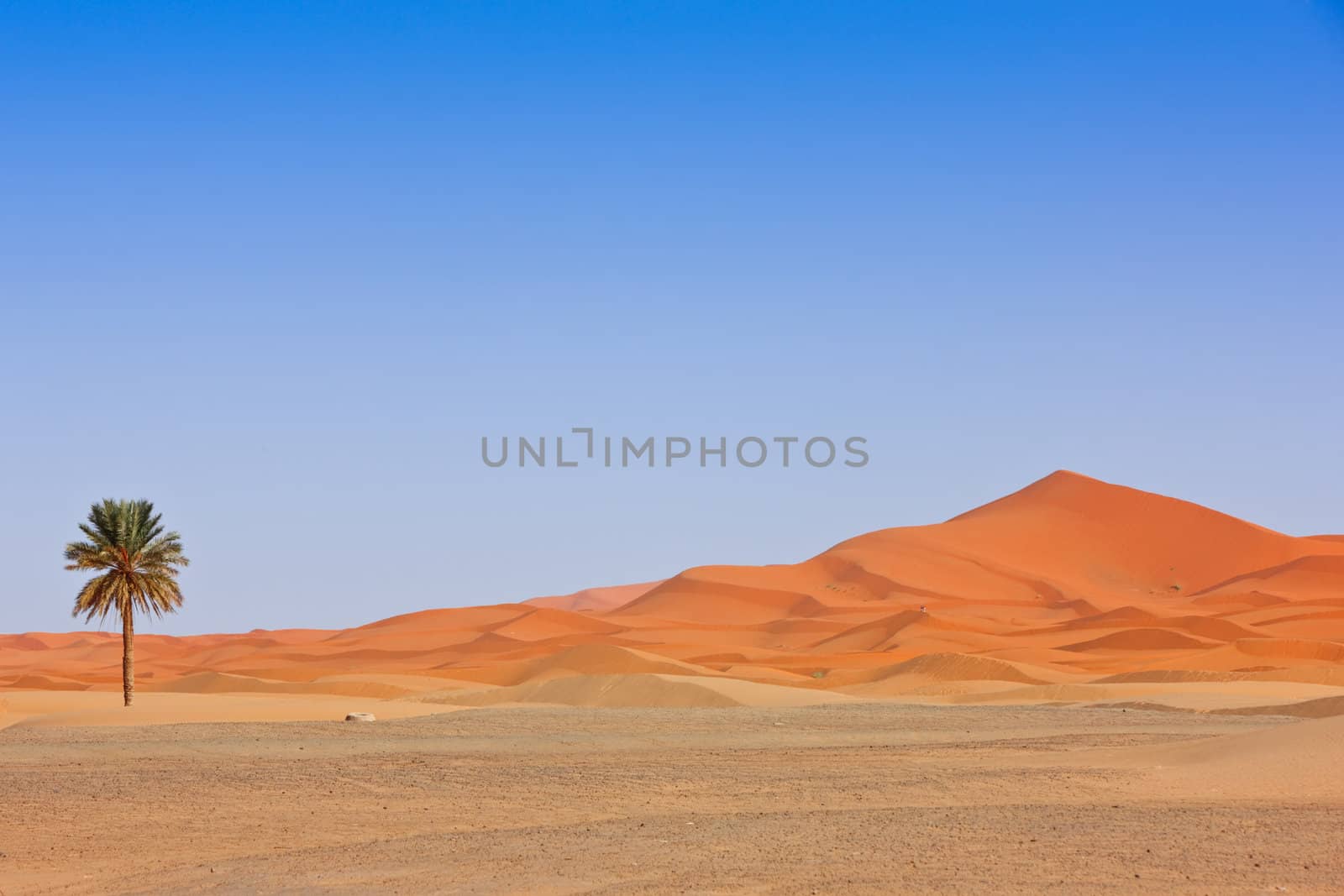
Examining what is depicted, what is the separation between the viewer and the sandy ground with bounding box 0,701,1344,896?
1325cm

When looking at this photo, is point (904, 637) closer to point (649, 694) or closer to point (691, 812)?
point (649, 694)

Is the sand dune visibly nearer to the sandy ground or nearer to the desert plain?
the desert plain

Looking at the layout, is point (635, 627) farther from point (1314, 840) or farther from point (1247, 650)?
point (1314, 840)

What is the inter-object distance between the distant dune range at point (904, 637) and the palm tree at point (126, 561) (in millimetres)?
4751

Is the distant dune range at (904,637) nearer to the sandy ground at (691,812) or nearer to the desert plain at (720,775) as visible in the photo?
the desert plain at (720,775)

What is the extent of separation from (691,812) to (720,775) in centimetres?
474

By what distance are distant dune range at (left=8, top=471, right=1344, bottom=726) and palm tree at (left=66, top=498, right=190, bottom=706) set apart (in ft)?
15.6

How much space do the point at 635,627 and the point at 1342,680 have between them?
57.1m

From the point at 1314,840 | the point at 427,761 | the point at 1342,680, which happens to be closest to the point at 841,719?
the point at 427,761

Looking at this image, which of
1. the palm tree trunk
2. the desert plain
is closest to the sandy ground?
the desert plain

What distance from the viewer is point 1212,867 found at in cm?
1280

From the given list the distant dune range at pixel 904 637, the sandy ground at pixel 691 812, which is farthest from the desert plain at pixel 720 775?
the distant dune range at pixel 904 637

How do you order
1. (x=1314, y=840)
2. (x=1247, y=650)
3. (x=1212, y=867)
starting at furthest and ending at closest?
(x=1247, y=650)
(x=1314, y=840)
(x=1212, y=867)

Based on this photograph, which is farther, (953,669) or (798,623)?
(798,623)
